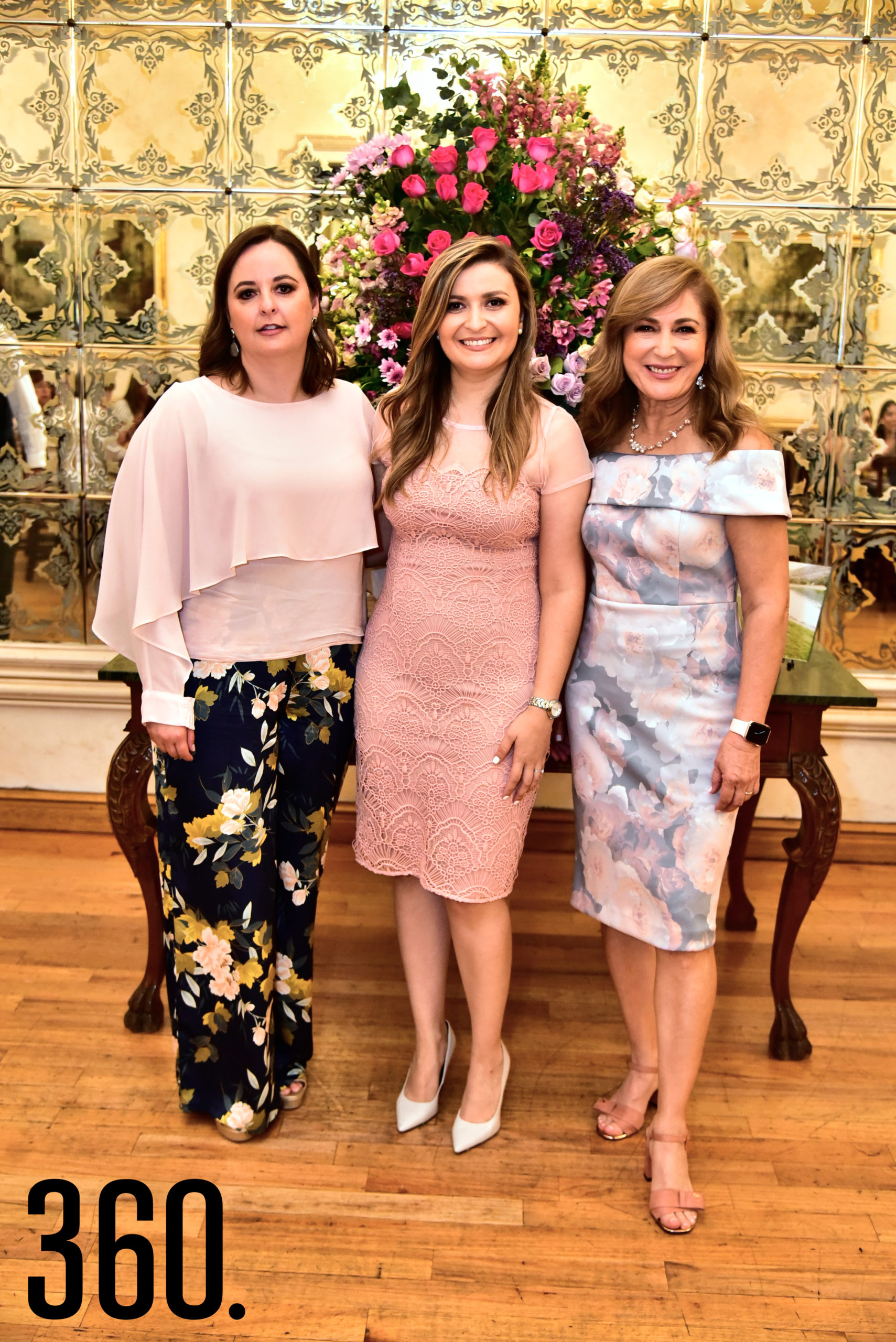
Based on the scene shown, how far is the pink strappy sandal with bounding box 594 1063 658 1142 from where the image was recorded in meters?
2.21

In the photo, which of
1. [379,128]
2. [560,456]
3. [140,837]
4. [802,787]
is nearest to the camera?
[560,456]

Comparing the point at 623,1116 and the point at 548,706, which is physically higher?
the point at 548,706

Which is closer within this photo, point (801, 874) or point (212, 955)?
point (212, 955)

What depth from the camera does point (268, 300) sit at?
1939 mm

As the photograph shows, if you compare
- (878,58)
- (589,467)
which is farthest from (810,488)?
(589,467)

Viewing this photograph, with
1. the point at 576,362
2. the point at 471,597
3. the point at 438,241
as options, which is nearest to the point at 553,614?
the point at 471,597

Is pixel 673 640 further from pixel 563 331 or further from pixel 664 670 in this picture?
pixel 563 331

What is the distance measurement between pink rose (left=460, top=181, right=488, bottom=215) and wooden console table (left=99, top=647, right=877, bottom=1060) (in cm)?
109

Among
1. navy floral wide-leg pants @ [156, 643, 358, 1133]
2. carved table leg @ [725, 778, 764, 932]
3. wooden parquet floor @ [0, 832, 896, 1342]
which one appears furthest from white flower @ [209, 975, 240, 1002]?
carved table leg @ [725, 778, 764, 932]

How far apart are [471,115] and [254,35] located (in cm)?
131

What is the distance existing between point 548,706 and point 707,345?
66cm

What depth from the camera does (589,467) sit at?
2.02 meters

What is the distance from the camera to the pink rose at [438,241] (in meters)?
2.08

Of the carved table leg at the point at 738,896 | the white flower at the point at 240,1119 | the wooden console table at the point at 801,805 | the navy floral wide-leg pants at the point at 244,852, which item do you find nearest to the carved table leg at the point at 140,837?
the wooden console table at the point at 801,805
